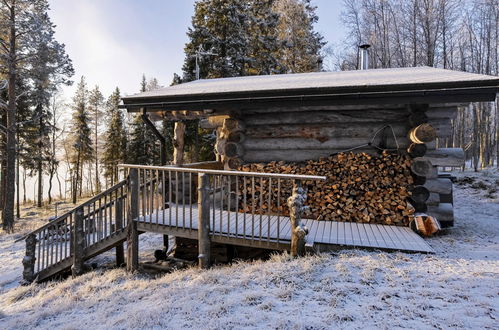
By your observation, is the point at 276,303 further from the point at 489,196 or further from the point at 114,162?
the point at 114,162

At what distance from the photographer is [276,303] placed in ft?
9.26

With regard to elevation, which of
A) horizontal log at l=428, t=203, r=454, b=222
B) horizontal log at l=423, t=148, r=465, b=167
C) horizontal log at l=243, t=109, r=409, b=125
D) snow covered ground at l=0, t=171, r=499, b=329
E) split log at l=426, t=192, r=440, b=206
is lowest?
snow covered ground at l=0, t=171, r=499, b=329

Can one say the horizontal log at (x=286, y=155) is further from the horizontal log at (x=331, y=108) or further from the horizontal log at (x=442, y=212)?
the horizontal log at (x=442, y=212)

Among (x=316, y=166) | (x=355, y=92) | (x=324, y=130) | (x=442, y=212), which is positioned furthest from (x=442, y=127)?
(x=316, y=166)

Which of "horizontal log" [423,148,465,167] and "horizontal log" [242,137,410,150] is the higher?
"horizontal log" [242,137,410,150]

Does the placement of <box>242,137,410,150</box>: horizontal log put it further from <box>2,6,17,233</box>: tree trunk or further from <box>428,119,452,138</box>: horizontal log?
<box>2,6,17,233</box>: tree trunk

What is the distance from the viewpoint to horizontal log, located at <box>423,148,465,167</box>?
5328 mm

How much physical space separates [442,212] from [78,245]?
714 centimetres

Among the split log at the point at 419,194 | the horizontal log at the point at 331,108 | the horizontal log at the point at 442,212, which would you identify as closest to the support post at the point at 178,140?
the horizontal log at the point at 331,108

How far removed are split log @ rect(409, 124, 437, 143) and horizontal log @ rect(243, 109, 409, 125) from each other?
0.55m

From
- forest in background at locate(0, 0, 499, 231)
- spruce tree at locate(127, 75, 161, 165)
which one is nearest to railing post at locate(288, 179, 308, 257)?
forest in background at locate(0, 0, 499, 231)

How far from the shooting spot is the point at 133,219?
5.09 meters

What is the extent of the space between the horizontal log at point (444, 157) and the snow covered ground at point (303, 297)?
1527mm

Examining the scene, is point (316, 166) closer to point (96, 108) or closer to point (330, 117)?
point (330, 117)
